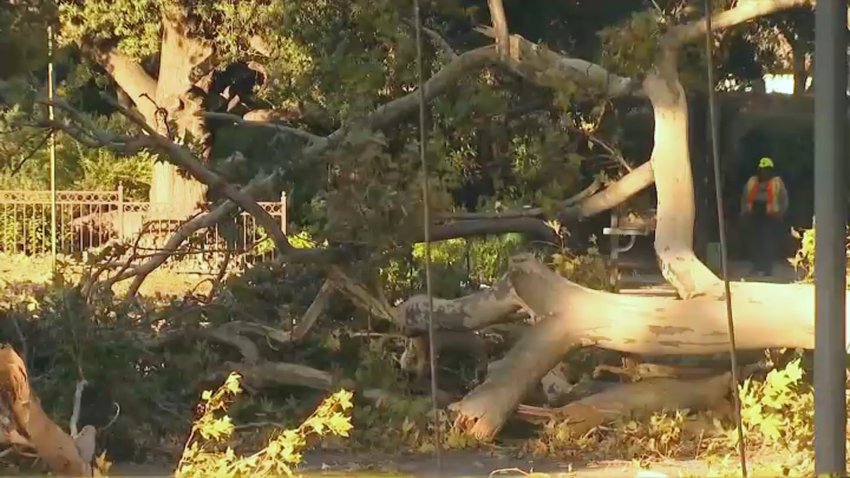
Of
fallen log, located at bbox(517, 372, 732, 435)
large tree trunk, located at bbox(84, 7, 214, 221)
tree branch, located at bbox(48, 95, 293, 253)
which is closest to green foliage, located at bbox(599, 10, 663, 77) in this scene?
fallen log, located at bbox(517, 372, 732, 435)

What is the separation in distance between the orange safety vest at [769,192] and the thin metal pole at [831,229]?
227 inches

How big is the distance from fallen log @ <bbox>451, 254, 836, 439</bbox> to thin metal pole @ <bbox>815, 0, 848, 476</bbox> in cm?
203

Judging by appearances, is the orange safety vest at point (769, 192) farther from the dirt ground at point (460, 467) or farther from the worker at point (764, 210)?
the dirt ground at point (460, 467)

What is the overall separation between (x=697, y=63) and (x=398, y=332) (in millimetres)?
2398

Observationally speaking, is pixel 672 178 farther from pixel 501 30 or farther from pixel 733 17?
pixel 501 30

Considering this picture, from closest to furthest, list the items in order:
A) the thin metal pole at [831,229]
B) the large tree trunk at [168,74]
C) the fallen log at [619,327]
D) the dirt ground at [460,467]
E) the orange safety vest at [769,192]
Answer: the thin metal pole at [831,229], the dirt ground at [460,467], the fallen log at [619,327], the orange safety vest at [769,192], the large tree trunk at [168,74]

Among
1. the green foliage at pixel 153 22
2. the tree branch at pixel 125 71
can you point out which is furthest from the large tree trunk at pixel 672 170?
the tree branch at pixel 125 71

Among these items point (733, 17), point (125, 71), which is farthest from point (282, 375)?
point (125, 71)

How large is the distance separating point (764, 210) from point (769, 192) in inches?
15.2

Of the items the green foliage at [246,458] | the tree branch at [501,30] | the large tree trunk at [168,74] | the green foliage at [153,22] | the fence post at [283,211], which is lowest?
the green foliage at [246,458]

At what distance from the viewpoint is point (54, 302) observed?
24.8 feet

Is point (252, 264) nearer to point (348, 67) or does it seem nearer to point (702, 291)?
point (348, 67)

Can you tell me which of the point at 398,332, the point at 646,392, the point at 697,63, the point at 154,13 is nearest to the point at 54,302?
the point at 398,332

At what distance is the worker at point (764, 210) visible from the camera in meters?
9.91
